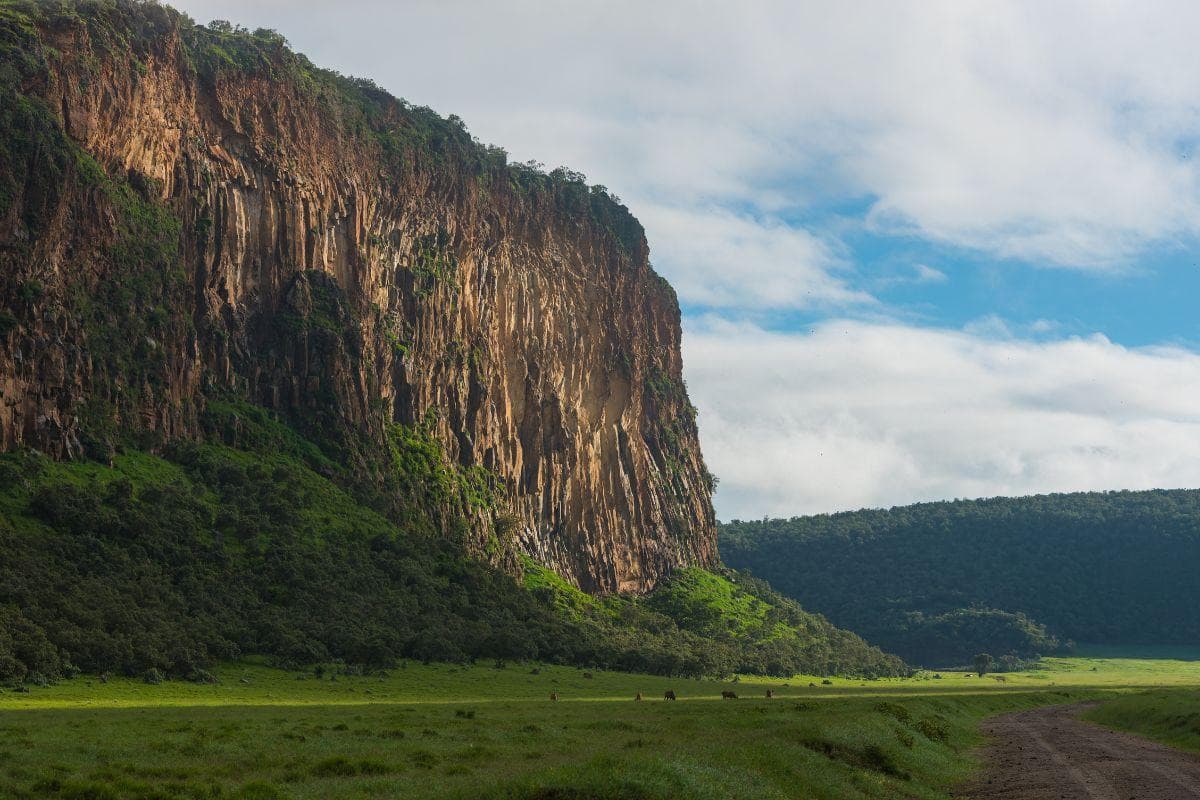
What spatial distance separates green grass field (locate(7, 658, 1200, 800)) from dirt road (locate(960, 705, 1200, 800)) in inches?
61.2

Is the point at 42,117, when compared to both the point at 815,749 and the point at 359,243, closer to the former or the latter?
the point at 359,243

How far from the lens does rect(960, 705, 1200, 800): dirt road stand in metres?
30.6

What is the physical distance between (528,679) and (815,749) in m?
66.8

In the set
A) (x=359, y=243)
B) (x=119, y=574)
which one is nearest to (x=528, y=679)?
(x=119, y=574)

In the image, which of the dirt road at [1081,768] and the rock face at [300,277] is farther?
the rock face at [300,277]

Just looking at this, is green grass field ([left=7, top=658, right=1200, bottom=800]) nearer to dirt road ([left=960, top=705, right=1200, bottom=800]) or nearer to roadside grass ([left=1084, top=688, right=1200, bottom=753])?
dirt road ([left=960, top=705, right=1200, bottom=800])

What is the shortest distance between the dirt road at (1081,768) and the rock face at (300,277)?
3069 inches

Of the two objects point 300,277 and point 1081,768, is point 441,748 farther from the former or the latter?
point 300,277

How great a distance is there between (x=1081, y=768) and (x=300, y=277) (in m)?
109

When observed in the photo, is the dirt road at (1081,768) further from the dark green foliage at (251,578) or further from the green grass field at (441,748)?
the dark green foliage at (251,578)

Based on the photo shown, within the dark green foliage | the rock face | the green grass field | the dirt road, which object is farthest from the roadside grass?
the rock face

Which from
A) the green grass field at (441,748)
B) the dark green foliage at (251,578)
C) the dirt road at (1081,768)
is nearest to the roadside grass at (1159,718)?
the dirt road at (1081,768)

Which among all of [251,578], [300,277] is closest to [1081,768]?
[251,578]

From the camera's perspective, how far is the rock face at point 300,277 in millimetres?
99500
